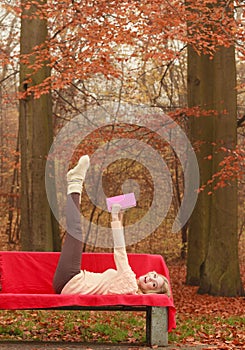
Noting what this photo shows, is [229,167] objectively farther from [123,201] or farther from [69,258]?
[69,258]

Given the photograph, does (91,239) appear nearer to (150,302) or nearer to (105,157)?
(105,157)

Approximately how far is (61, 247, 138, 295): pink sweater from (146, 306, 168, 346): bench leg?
30 centimetres

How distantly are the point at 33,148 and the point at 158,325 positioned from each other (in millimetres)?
5697

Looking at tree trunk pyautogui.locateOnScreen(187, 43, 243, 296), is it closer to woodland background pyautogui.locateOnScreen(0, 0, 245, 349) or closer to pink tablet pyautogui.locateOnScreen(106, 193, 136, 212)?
woodland background pyautogui.locateOnScreen(0, 0, 245, 349)

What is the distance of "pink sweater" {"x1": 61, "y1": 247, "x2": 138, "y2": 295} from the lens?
6.44 m

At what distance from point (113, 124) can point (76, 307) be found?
441 inches

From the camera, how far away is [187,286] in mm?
15250

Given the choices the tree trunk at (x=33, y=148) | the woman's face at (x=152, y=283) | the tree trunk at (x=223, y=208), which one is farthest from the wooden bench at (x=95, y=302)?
the tree trunk at (x=223, y=208)

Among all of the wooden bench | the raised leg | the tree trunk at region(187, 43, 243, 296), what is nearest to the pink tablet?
the raised leg

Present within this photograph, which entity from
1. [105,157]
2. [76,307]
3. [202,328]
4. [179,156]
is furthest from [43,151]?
[179,156]

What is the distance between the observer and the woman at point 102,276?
255 inches

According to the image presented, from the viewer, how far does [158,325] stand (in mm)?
6336

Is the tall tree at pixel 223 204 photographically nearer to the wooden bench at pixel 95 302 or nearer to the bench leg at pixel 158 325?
the wooden bench at pixel 95 302

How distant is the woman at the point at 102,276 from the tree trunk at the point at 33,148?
4.68 meters
